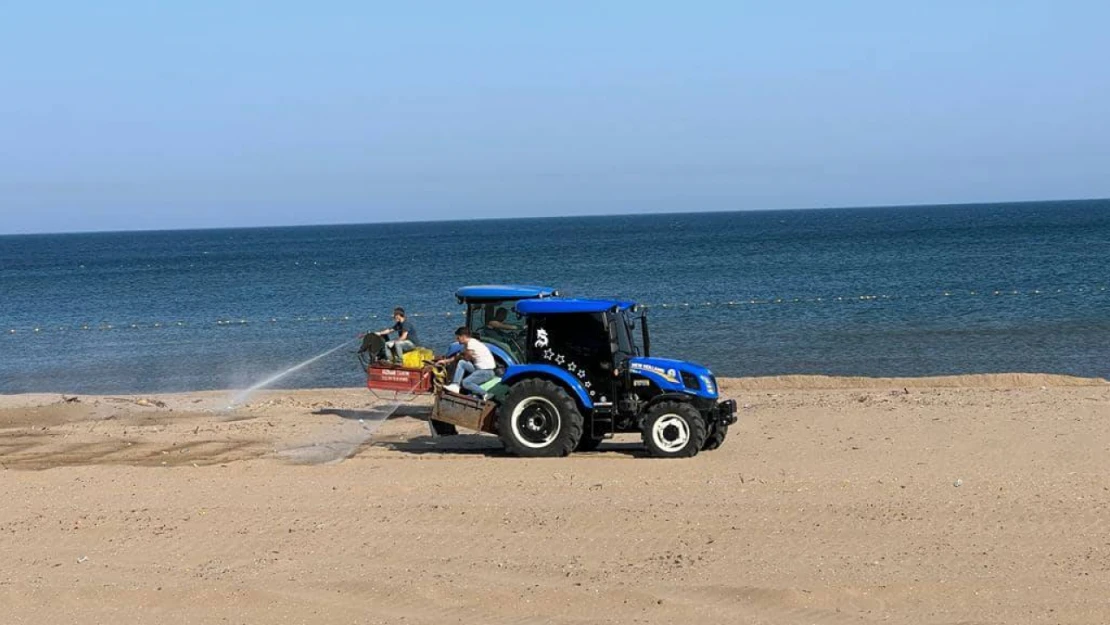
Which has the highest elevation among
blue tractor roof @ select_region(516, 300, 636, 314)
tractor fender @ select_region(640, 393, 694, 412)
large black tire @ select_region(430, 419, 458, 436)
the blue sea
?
blue tractor roof @ select_region(516, 300, 636, 314)

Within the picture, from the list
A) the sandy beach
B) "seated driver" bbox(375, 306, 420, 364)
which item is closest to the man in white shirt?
the sandy beach

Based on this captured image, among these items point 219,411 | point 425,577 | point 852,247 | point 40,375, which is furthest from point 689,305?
point 852,247

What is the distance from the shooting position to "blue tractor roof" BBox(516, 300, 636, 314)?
14.9 meters

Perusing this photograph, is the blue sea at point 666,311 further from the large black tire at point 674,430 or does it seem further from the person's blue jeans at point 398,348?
the large black tire at point 674,430

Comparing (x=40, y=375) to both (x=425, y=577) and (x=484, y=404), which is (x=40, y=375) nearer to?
(x=484, y=404)

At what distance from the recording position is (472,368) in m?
15.7

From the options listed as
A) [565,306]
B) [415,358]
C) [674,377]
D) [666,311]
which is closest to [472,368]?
[565,306]

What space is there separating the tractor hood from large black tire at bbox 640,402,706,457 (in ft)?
0.81

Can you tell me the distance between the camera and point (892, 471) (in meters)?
13.8

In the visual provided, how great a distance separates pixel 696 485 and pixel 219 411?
9548mm

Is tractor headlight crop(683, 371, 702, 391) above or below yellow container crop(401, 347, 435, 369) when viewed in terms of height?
above

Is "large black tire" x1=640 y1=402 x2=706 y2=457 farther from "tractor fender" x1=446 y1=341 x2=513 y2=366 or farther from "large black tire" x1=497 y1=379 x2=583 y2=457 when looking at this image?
"tractor fender" x1=446 y1=341 x2=513 y2=366

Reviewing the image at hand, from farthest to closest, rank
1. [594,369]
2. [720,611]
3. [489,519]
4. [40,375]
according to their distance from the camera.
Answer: [40,375]
[594,369]
[489,519]
[720,611]

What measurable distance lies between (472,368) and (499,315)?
7.94ft
